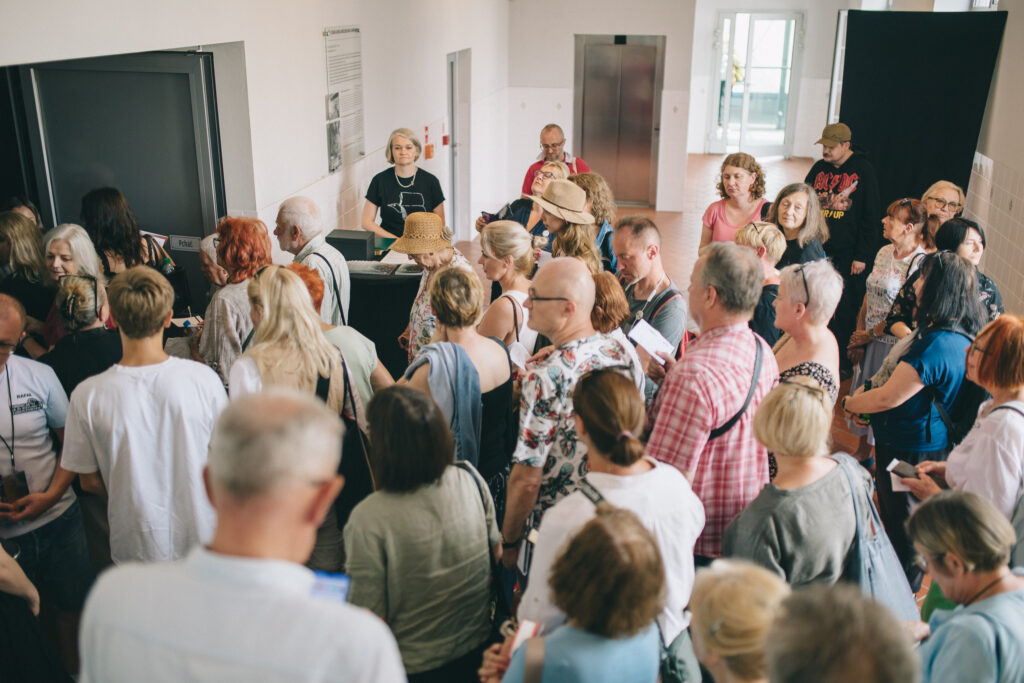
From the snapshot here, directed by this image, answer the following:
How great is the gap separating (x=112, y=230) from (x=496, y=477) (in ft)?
7.52

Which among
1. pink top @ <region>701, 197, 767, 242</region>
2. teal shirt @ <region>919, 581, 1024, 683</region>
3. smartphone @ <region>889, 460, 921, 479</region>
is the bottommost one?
smartphone @ <region>889, 460, 921, 479</region>

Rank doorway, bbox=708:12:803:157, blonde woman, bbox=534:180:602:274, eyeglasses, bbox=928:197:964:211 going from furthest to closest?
doorway, bbox=708:12:803:157 < eyeglasses, bbox=928:197:964:211 < blonde woman, bbox=534:180:602:274

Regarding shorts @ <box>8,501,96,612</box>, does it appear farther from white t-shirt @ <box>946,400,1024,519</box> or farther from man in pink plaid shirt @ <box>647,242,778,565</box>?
white t-shirt @ <box>946,400,1024,519</box>

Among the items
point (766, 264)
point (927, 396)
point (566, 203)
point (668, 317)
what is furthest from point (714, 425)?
point (566, 203)

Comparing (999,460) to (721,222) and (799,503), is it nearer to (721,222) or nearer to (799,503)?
(799,503)

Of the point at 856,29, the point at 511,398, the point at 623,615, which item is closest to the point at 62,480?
the point at 511,398

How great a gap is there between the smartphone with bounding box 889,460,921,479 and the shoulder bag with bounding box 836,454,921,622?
2.26 feet

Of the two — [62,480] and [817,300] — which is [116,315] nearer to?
[62,480]

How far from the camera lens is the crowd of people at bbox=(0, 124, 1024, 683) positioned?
1.27 m

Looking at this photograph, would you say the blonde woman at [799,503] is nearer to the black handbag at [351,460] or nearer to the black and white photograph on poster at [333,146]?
the black handbag at [351,460]

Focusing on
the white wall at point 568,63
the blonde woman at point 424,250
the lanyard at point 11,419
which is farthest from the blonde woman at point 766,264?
the white wall at point 568,63

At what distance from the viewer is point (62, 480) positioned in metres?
2.77

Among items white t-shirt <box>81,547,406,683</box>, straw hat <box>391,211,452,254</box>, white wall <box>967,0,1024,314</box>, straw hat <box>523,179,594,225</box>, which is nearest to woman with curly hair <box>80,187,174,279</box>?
straw hat <box>391,211,452,254</box>

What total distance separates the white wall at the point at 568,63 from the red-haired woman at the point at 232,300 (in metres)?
9.08
